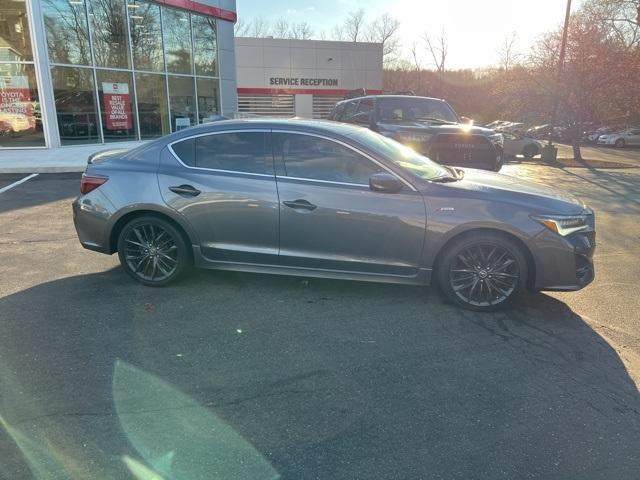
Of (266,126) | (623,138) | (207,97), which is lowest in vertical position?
(623,138)

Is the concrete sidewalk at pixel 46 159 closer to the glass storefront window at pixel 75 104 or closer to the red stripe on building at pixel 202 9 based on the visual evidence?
the glass storefront window at pixel 75 104

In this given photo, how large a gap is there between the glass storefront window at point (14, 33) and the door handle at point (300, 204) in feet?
49.9

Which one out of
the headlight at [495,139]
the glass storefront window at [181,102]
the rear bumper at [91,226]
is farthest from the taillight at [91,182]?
the glass storefront window at [181,102]

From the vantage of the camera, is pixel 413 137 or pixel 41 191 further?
pixel 41 191

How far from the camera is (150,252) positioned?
4801 mm

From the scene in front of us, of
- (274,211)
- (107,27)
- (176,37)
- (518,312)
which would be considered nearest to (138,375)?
(274,211)

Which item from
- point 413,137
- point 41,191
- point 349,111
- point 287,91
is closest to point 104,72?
point 41,191

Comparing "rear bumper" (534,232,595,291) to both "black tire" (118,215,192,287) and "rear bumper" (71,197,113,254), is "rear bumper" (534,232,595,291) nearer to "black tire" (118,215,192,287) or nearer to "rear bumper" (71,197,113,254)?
"black tire" (118,215,192,287)

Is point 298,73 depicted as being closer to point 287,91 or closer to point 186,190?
point 287,91

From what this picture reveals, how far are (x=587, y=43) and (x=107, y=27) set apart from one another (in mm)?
17724

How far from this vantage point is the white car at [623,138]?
31.6 meters

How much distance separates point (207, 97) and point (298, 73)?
14035 millimetres

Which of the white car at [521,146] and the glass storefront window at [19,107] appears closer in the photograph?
the glass storefront window at [19,107]

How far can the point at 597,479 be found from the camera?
96.0 inches
